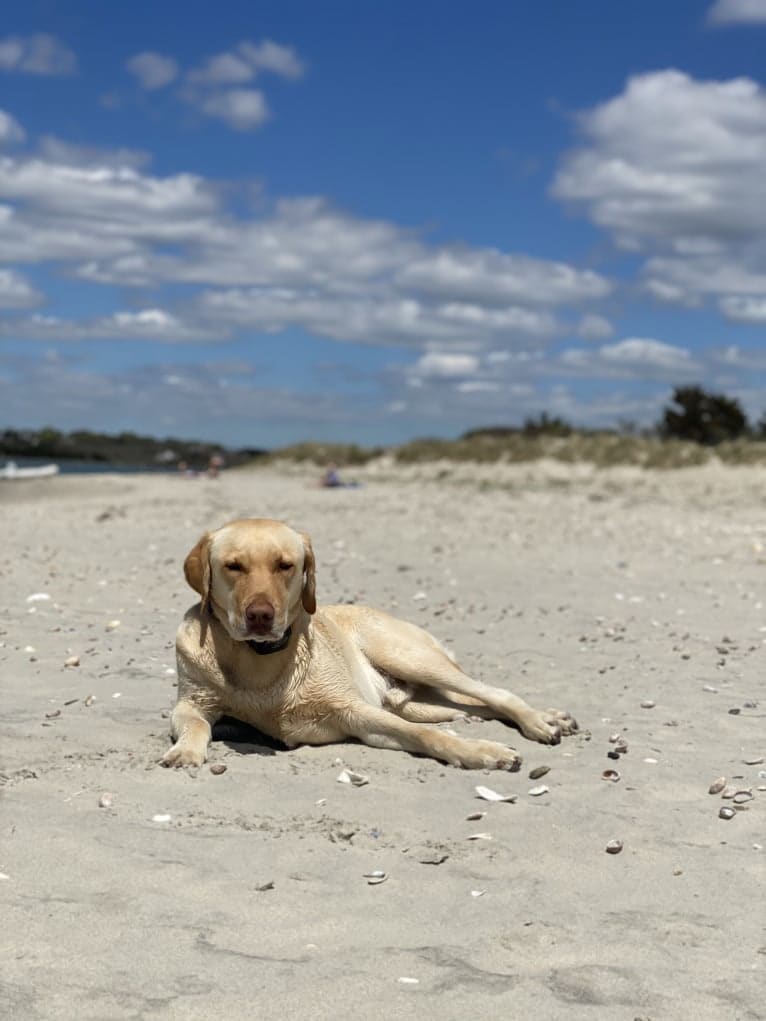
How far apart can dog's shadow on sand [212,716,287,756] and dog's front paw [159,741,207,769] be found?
1.45ft

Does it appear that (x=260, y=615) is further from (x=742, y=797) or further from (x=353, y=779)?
(x=742, y=797)

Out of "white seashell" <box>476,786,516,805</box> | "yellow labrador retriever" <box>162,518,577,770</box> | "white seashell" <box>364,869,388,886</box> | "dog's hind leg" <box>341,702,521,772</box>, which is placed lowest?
"white seashell" <box>364,869,388,886</box>

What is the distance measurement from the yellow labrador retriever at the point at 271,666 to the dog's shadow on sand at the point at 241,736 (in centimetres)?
11

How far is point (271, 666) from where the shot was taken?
5832mm

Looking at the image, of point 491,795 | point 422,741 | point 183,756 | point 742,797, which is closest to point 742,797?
point 742,797

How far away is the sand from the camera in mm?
3443

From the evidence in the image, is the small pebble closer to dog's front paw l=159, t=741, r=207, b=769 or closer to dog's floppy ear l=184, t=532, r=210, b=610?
dog's front paw l=159, t=741, r=207, b=769

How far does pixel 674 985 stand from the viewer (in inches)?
137

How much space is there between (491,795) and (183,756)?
60.4 inches

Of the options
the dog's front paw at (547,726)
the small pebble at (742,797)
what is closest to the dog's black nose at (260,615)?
the dog's front paw at (547,726)

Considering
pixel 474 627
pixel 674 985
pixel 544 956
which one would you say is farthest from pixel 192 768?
pixel 474 627

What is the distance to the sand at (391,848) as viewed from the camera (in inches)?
136

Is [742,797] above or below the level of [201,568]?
below

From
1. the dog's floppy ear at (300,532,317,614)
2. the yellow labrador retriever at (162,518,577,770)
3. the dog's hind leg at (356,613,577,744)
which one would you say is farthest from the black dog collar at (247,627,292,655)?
the dog's hind leg at (356,613,577,744)
